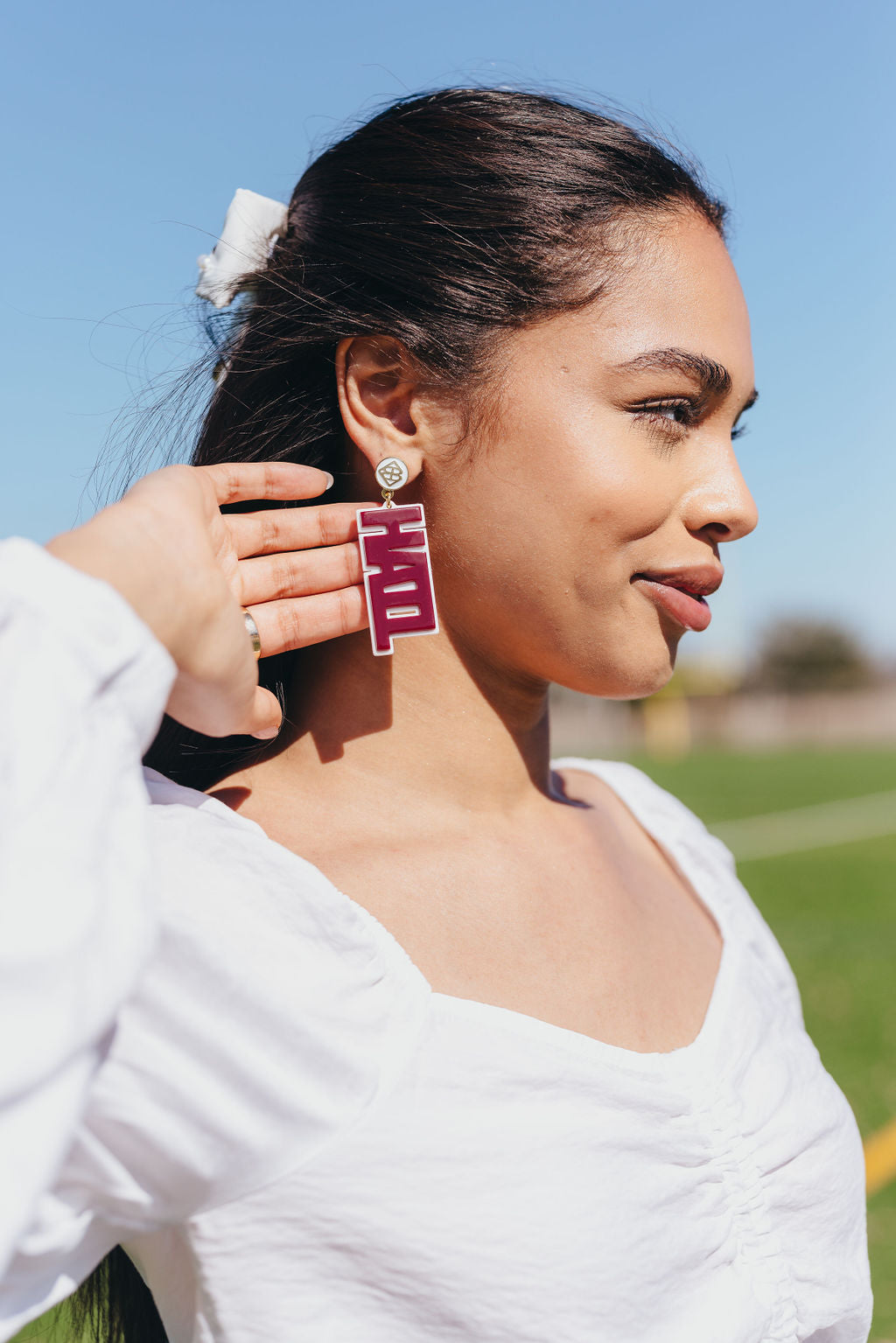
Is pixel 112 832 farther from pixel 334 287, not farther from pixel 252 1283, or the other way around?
pixel 334 287

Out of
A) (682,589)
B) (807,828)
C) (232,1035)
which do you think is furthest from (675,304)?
(807,828)

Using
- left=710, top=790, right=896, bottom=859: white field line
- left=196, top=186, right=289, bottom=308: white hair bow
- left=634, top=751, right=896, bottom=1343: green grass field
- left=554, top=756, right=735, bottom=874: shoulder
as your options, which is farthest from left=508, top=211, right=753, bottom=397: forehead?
left=710, top=790, right=896, bottom=859: white field line

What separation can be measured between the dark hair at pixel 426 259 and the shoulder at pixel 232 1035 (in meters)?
0.46

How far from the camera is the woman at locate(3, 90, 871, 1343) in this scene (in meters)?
1.16

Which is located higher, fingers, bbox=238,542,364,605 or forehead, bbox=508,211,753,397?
forehead, bbox=508,211,753,397

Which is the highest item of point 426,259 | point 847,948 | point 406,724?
point 426,259

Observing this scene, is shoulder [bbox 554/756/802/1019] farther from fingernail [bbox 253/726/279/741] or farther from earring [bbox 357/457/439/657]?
fingernail [bbox 253/726/279/741]

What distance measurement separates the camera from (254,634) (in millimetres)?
1407

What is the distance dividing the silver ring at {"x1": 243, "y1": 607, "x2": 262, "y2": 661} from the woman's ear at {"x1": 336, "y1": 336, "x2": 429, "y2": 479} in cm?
38

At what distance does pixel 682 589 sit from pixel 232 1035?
2.85ft

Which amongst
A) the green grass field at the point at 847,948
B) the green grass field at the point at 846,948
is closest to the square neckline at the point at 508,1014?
A: the green grass field at the point at 846,948

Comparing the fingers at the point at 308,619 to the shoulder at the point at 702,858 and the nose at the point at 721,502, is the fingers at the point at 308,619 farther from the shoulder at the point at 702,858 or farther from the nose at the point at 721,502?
the shoulder at the point at 702,858

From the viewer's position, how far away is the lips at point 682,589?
5.19ft

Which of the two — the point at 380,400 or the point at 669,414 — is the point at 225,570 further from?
the point at 669,414
